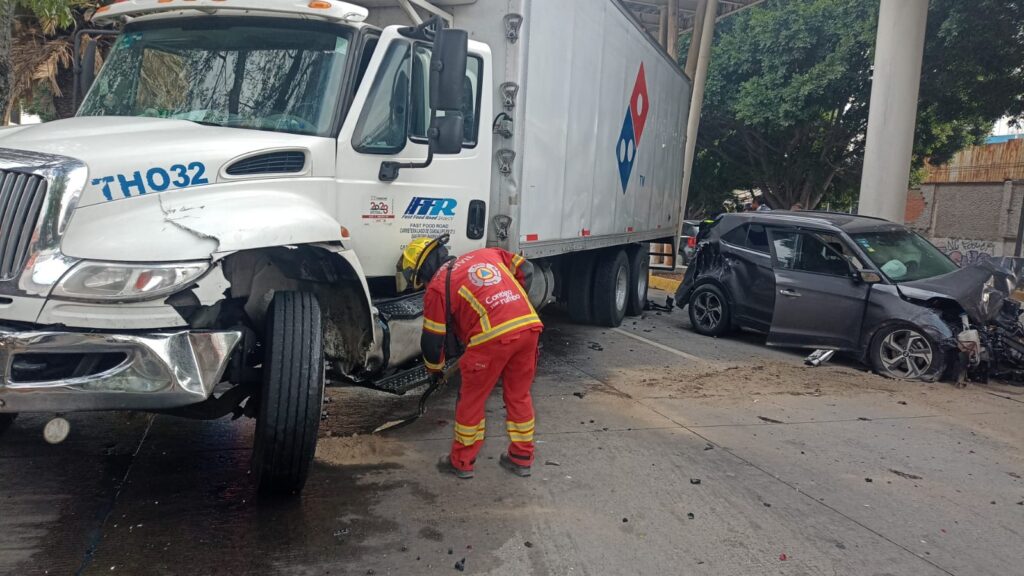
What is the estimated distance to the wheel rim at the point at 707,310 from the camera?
9.66 meters

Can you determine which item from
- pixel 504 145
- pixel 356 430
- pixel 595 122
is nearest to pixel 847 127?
pixel 595 122

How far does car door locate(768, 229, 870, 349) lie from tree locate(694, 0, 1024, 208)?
295 inches

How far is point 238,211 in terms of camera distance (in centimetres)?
371

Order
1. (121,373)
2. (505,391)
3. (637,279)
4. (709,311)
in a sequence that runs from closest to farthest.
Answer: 1. (121,373)
2. (505,391)
3. (709,311)
4. (637,279)

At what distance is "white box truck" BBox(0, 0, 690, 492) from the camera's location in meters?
3.24

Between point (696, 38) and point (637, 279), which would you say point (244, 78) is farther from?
point (696, 38)

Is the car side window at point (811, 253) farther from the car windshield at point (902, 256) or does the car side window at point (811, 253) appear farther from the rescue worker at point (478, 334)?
the rescue worker at point (478, 334)

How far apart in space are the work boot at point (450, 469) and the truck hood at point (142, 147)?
202cm

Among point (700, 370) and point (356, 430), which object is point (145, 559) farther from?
point (700, 370)

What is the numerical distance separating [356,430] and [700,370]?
3792mm

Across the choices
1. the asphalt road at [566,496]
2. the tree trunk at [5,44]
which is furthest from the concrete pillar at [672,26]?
the tree trunk at [5,44]

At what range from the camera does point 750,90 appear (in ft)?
63.0

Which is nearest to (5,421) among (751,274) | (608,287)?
(608,287)

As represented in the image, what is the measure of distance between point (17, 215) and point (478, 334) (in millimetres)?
2280
